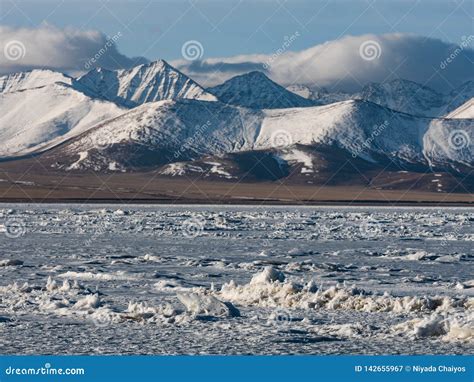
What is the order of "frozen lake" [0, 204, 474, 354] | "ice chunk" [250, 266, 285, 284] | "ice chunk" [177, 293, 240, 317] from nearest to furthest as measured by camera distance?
1. "frozen lake" [0, 204, 474, 354]
2. "ice chunk" [177, 293, 240, 317]
3. "ice chunk" [250, 266, 285, 284]

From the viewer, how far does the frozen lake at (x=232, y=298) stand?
18234 millimetres

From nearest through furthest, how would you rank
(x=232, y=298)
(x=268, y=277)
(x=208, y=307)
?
(x=208, y=307) → (x=232, y=298) → (x=268, y=277)

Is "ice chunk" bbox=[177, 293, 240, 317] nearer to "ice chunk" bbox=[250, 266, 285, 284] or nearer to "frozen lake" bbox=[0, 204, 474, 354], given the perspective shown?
"frozen lake" bbox=[0, 204, 474, 354]

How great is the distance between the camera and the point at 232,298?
24.3m

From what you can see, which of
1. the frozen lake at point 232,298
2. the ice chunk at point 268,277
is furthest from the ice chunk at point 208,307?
the ice chunk at point 268,277

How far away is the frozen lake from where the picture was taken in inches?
718

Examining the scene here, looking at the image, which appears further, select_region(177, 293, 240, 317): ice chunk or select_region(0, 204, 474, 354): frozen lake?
select_region(177, 293, 240, 317): ice chunk

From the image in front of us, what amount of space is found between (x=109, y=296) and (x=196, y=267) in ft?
28.7

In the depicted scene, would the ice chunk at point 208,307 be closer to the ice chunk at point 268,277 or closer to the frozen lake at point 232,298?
the frozen lake at point 232,298

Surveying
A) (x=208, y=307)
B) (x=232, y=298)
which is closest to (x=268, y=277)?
(x=232, y=298)

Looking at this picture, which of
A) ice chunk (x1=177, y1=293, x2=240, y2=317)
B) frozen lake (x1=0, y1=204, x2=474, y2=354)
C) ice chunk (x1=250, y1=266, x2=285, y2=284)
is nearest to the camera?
frozen lake (x1=0, y1=204, x2=474, y2=354)

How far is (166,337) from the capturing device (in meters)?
18.7

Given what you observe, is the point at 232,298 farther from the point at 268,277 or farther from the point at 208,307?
the point at 208,307

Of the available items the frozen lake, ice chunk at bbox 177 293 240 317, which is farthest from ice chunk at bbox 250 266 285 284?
ice chunk at bbox 177 293 240 317
